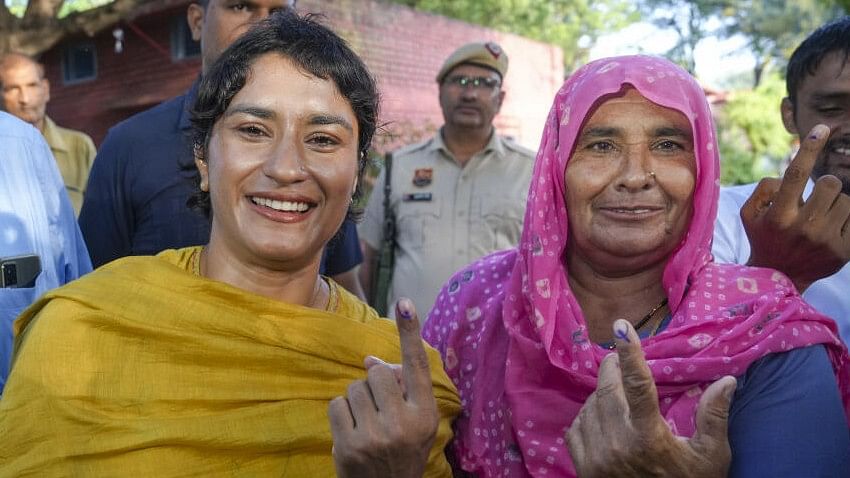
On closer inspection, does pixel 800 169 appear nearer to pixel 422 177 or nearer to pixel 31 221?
pixel 31 221

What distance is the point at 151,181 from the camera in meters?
2.86

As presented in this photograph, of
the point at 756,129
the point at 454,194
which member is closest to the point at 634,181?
the point at 454,194

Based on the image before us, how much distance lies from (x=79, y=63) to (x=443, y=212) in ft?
41.0

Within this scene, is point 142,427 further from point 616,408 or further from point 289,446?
point 616,408

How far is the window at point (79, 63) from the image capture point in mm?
14734

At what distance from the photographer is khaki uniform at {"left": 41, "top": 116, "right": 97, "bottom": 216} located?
541cm

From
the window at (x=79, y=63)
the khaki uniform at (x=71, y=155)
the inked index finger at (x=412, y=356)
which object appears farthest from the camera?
the window at (x=79, y=63)

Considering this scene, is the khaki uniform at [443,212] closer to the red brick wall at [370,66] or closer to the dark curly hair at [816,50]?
the dark curly hair at [816,50]

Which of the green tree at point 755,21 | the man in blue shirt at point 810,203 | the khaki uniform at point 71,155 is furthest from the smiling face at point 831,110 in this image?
the green tree at point 755,21

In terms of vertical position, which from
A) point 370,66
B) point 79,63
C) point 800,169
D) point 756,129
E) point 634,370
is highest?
point 800,169

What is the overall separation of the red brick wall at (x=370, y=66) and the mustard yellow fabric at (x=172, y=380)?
945 centimetres

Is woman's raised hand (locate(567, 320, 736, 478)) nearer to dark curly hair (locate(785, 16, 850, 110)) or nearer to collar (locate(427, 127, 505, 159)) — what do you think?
dark curly hair (locate(785, 16, 850, 110))

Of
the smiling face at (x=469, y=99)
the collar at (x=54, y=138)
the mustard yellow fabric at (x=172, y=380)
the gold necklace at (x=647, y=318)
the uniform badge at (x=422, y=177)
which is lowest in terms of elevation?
the collar at (x=54, y=138)

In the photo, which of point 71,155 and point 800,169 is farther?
point 71,155
